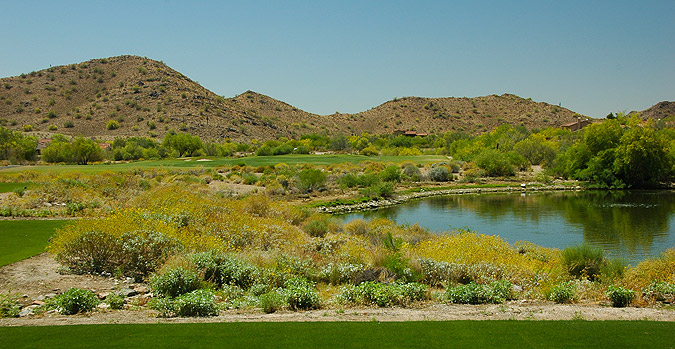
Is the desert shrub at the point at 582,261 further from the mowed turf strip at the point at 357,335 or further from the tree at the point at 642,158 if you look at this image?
the tree at the point at 642,158

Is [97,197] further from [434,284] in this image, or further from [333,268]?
[434,284]

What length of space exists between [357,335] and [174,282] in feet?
17.2

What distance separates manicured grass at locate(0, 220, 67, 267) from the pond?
1889cm

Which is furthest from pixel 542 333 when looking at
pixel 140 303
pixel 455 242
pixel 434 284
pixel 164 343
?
pixel 140 303

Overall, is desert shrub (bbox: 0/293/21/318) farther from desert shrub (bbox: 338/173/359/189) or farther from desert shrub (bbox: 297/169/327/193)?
desert shrub (bbox: 338/173/359/189)

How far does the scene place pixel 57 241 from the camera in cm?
1261

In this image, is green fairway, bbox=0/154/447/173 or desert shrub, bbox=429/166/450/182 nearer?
green fairway, bbox=0/154/447/173

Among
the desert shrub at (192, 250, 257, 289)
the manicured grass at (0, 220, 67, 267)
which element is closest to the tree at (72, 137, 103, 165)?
the manicured grass at (0, 220, 67, 267)

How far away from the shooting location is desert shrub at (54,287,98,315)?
374 inches

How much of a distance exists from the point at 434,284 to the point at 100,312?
8.18 m

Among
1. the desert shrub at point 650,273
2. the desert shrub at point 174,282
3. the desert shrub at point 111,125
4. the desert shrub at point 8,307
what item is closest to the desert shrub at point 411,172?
the desert shrub at point 650,273

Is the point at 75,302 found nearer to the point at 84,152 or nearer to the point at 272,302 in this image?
the point at 272,302

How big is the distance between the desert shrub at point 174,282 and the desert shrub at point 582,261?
10857 mm

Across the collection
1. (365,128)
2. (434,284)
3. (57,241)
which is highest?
(365,128)
